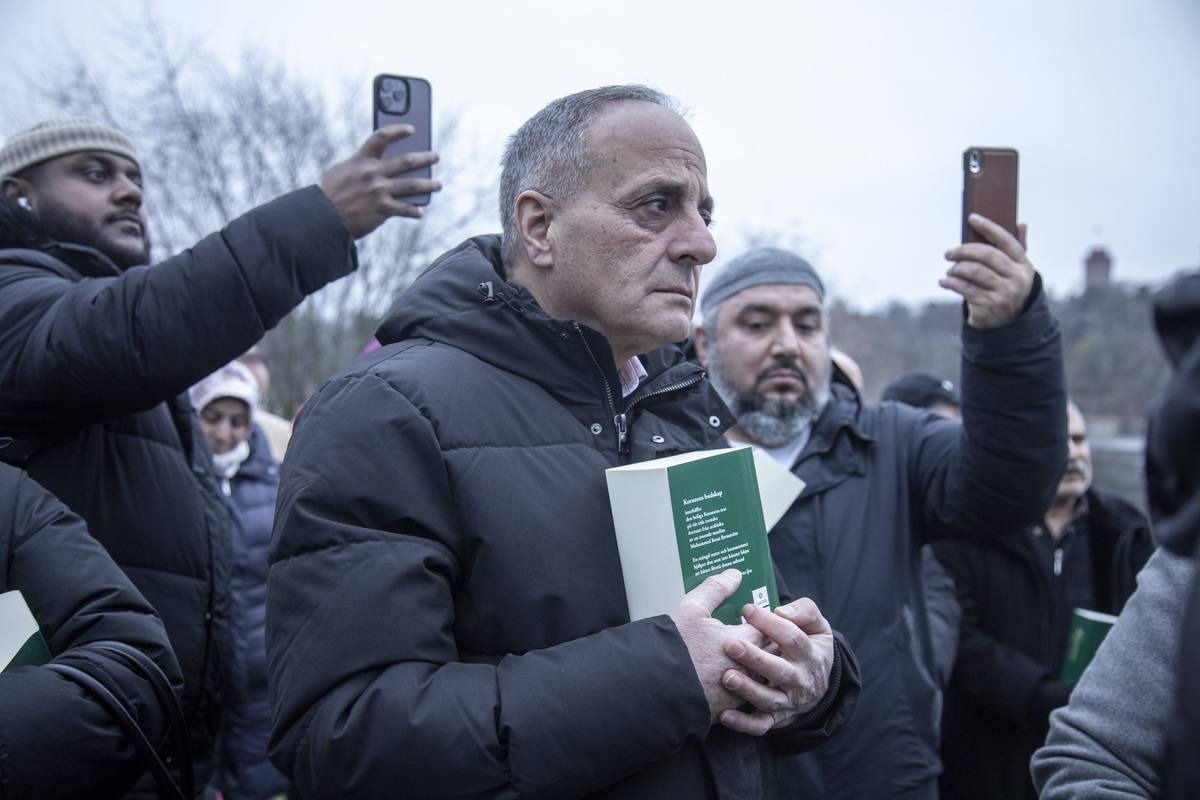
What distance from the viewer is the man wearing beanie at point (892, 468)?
7.94 feet

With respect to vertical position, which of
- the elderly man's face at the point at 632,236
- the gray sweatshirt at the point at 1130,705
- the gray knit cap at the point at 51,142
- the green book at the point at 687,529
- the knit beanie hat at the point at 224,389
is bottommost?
the gray sweatshirt at the point at 1130,705

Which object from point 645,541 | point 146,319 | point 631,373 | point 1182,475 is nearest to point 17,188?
point 146,319

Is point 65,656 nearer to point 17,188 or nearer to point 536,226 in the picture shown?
point 536,226

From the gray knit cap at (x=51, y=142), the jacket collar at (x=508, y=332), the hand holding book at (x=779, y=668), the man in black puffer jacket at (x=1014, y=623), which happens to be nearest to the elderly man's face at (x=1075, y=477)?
the man in black puffer jacket at (x=1014, y=623)

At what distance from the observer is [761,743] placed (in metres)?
1.75

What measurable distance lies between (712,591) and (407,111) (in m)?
1.56

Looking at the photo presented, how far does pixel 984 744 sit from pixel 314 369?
499 inches

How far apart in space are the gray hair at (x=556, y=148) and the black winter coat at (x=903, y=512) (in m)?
1.16

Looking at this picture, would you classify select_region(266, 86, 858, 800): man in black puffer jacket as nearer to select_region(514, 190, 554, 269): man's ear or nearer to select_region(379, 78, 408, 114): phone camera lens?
select_region(514, 190, 554, 269): man's ear

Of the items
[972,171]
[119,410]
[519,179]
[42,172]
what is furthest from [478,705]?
[42,172]

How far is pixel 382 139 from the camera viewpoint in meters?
2.37

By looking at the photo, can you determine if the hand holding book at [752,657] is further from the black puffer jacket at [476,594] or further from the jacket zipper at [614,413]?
the jacket zipper at [614,413]

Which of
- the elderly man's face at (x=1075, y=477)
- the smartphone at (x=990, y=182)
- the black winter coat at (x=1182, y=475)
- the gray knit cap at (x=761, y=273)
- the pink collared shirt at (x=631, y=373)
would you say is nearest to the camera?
the black winter coat at (x=1182, y=475)

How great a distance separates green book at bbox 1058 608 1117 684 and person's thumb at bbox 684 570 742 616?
71.9 inches
